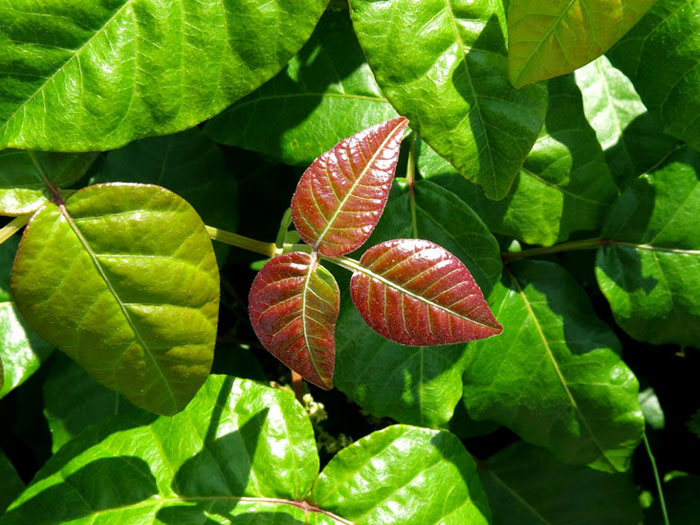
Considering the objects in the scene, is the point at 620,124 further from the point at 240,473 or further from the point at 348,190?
the point at 240,473

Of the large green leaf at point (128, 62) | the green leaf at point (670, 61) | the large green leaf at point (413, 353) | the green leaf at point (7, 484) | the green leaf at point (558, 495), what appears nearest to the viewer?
the large green leaf at point (128, 62)

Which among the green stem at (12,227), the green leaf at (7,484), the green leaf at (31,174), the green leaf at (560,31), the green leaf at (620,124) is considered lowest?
the green leaf at (7,484)

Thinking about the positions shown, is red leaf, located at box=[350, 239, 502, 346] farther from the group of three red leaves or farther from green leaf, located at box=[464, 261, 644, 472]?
green leaf, located at box=[464, 261, 644, 472]

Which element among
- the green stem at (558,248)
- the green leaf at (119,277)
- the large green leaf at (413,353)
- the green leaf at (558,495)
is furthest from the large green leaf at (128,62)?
the green leaf at (558,495)

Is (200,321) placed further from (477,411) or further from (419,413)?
(477,411)

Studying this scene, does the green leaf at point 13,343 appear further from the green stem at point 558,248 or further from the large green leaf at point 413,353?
the green stem at point 558,248
